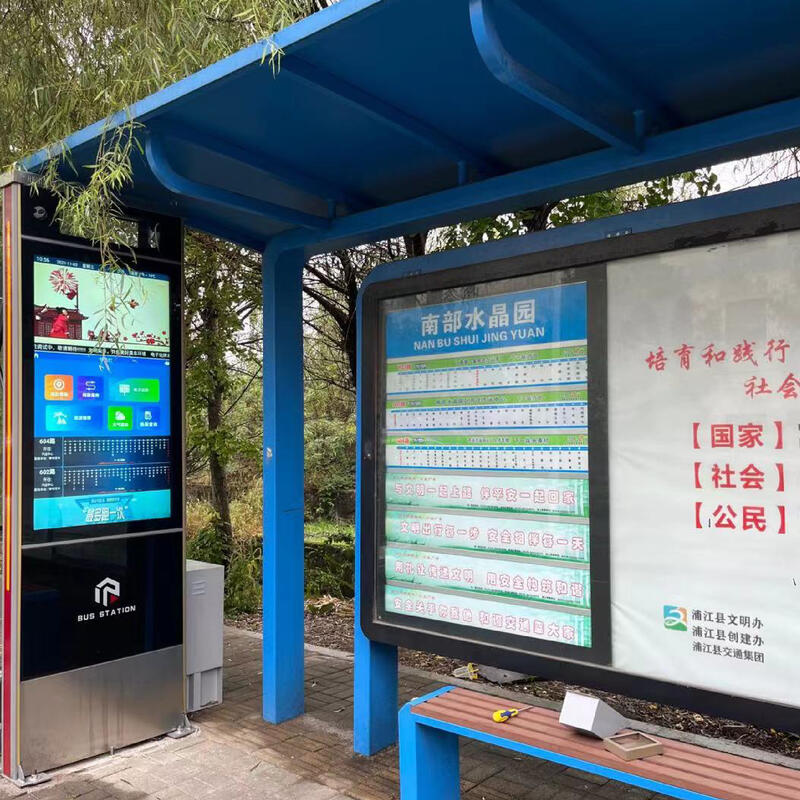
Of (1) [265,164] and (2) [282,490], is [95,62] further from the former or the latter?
(2) [282,490]

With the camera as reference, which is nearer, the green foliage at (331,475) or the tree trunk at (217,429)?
the tree trunk at (217,429)

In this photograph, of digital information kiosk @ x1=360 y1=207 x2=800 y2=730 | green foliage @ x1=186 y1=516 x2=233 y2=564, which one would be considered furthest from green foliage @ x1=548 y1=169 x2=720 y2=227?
green foliage @ x1=186 y1=516 x2=233 y2=564

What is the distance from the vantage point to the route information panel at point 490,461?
3.05 meters

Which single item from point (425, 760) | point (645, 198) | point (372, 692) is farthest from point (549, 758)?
point (645, 198)

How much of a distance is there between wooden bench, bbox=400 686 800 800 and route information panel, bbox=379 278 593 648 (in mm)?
355

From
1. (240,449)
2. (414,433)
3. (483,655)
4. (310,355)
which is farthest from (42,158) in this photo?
(310,355)

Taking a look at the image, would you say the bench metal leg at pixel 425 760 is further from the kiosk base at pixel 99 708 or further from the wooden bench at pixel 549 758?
the kiosk base at pixel 99 708

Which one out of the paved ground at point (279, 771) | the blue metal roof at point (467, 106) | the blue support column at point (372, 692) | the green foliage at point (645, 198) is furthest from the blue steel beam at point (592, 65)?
the paved ground at point (279, 771)

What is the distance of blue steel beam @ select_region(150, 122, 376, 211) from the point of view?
3.19 m

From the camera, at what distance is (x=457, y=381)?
11.3ft

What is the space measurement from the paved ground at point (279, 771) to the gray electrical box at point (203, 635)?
139 millimetres

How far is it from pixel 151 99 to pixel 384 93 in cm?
90

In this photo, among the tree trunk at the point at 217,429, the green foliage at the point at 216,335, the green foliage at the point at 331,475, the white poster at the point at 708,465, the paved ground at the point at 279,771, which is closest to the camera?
the white poster at the point at 708,465

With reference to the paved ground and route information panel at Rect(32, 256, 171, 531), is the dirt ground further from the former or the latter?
route information panel at Rect(32, 256, 171, 531)
